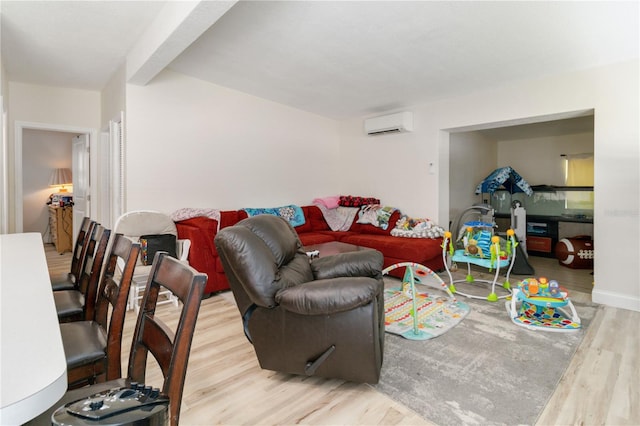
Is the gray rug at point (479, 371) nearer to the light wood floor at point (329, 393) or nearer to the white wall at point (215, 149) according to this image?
the light wood floor at point (329, 393)

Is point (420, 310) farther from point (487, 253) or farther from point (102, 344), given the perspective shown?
point (102, 344)

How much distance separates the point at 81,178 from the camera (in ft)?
16.6

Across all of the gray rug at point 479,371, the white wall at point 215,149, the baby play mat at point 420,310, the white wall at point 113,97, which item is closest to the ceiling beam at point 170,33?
the white wall at point 113,97

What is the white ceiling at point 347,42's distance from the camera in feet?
8.34

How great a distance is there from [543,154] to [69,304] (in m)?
7.30

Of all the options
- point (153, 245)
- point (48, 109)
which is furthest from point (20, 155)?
point (153, 245)

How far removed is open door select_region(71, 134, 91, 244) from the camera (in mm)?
4782

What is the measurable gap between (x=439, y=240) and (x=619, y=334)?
2.04 meters

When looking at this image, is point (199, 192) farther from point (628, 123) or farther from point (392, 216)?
point (628, 123)

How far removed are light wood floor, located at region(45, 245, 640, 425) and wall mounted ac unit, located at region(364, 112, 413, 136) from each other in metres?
3.33

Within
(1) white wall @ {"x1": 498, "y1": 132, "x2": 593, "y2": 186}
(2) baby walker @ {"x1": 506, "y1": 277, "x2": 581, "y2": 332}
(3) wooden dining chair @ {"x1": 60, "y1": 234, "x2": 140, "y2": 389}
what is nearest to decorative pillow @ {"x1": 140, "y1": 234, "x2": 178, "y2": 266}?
(3) wooden dining chair @ {"x1": 60, "y1": 234, "x2": 140, "y2": 389}

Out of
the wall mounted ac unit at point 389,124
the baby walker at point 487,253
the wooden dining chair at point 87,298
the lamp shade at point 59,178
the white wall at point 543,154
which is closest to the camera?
the wooden dining chair at point 87,298

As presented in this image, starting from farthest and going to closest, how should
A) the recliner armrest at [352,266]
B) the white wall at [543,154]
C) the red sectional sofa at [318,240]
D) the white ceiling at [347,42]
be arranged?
the white wall at [543,154], the red sectional sofa at [318,240], the white ceiling at [347,42], the recliner armrest at [352,266]

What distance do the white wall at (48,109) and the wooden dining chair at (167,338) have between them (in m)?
4.48
